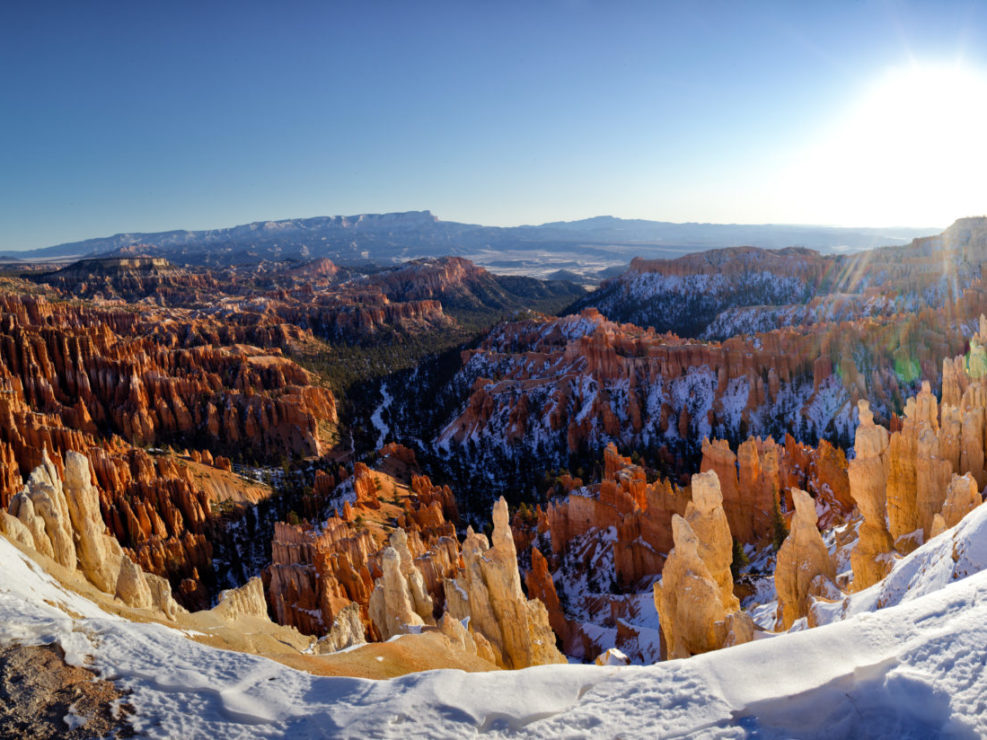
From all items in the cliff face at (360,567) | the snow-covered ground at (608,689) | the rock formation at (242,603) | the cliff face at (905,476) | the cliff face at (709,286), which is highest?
the cliff face at (709,286)

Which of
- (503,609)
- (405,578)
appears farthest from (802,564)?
(405,578)

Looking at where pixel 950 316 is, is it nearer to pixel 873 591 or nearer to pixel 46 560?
pixel 873 591

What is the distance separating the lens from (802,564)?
13625 mm

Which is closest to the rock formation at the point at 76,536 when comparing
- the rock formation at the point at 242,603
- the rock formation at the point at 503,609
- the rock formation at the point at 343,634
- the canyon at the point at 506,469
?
the canyon at the point at 506,469

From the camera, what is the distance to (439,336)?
106 metres

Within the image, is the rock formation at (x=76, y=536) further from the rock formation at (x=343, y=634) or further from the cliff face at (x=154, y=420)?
the cliff face at (x=154, y=420)

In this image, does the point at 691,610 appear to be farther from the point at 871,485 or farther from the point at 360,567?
the point at 360,567

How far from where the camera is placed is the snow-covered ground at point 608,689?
191 inches

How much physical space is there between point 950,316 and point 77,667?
63.2m

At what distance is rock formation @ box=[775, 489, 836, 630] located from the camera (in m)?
13.4

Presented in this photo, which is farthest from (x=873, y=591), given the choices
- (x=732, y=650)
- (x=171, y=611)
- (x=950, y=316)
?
(x=950, y=316)

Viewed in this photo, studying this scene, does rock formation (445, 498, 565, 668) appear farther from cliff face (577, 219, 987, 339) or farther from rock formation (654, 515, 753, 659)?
cliff face (577, 219, 987, 339)

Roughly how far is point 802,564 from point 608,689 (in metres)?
10.1

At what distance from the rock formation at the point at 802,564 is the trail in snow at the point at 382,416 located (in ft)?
133
